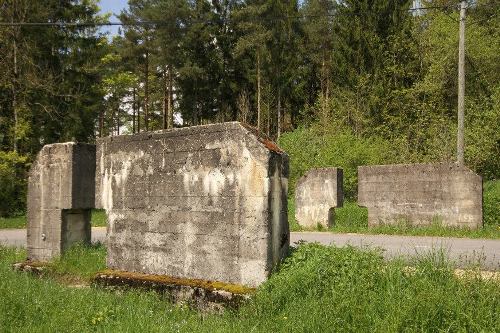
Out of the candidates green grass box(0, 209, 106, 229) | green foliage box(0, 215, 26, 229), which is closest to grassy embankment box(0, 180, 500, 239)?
green grass box(0, 209, 106, 229)

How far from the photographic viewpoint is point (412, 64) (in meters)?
29.6

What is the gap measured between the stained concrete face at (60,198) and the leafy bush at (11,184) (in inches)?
578

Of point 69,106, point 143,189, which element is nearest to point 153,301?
point 143,189

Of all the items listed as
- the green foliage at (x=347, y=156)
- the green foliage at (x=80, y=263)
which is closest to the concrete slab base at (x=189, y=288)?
the green foliage at (x=80, y=263)

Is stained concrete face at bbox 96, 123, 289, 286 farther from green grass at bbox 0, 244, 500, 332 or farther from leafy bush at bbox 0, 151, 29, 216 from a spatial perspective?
leafy bush at bbox 0, 151, 29, 216

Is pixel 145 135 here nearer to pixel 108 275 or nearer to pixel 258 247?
pixel 108 275

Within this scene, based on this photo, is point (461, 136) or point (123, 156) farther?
point (461, 136)

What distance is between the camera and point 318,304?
4.96m

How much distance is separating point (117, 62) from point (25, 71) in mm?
13817

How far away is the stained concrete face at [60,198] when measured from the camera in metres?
8.81

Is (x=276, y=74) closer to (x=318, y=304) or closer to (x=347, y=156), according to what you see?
(x=347, y=156)

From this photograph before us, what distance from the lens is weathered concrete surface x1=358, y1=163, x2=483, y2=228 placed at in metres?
13.1

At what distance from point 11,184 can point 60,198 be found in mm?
15941

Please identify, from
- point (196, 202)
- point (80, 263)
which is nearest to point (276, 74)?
point (80, 263)
